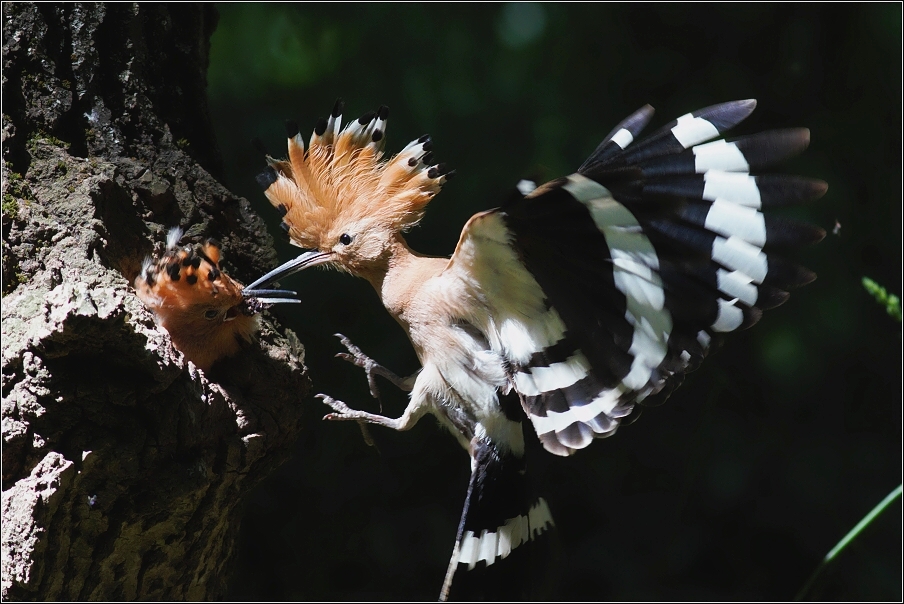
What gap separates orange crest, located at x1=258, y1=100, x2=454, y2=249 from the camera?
1632 mm

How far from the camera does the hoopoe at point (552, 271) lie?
1.27 m

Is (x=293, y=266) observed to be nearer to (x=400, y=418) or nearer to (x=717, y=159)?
(x=400, y=418)

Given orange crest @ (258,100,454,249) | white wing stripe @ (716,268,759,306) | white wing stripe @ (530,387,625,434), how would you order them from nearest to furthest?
white wing stripe @ (716,268,759,306) < white wing stripe @ (530,387,625,434) < orange crest @ (258,100,454,249)

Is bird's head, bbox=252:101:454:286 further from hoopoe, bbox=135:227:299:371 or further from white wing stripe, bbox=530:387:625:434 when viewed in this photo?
white wing stripe, bbox=530:387:625:434

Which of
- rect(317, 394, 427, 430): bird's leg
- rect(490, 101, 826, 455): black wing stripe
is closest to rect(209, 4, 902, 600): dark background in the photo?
rect(317, 394, 427, 430): bird's leg

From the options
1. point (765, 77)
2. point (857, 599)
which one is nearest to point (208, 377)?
point (765, 77)

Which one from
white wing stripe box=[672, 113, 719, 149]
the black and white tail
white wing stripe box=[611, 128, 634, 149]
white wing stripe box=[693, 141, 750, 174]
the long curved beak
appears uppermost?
the long curved beak

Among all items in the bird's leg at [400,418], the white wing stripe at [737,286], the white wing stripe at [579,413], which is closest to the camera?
the white wing stripe at [737,286]

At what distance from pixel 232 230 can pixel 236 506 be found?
59 centimetres

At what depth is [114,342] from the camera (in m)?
1.22

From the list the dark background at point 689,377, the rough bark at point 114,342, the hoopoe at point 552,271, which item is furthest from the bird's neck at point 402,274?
the dark background at point 689,377

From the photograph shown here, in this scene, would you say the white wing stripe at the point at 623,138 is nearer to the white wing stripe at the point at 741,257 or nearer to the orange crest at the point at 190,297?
the white wing stripe at the point at 741,257

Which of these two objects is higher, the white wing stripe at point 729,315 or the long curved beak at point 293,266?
the long curved beak at point 293,266

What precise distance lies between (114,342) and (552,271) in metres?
0.75
